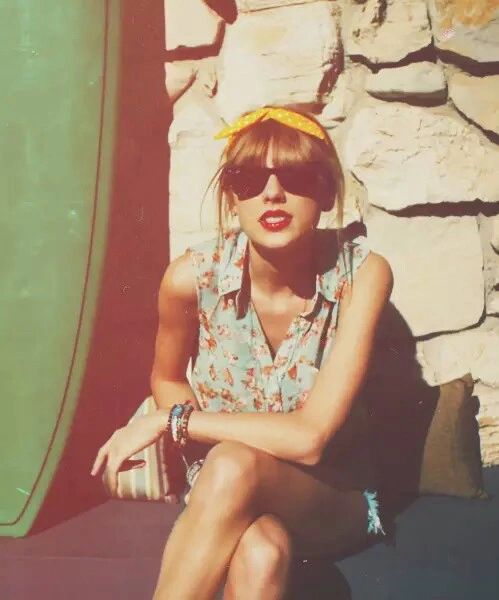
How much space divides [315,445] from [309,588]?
0.25 m

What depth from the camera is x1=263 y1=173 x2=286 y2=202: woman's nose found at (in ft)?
3.91

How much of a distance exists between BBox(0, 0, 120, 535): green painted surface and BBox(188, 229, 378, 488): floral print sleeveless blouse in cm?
24

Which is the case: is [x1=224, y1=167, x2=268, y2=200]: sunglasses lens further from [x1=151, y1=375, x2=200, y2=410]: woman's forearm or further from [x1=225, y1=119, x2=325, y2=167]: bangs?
[x1=151, y1=375, x2=200, y2=410]: woman's forearm

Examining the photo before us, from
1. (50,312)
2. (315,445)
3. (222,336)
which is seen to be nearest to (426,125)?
(222,336)

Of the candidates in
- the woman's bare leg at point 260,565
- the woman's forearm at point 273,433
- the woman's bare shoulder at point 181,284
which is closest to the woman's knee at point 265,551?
the woman's bare leg at point 260,565

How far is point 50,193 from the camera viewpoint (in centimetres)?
135

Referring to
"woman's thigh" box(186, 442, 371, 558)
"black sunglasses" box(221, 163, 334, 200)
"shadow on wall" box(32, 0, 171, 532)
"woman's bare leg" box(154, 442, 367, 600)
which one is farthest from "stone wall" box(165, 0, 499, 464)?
"woman's bare leg" box(154, 442, 367, 600)

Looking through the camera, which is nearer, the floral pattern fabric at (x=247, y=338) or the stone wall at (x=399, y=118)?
the floral pattern fabric at (x=247, y=338)

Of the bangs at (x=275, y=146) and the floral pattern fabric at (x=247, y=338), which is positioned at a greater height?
the bangs at (x=275, y=146)

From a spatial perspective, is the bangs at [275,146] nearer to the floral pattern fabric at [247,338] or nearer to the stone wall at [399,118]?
the floral pattern fabric at [247,338]

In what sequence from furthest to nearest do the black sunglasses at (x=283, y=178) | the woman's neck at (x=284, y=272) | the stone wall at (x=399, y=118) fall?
the stone wall at (x=399, y=118) → the woman's neck at (x=284, y=272) → the black sunglasses at (x=283, y=178)

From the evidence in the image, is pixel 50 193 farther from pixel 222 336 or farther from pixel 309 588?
pixel 309 588

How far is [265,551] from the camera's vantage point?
1.00 m

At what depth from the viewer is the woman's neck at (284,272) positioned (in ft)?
4.32
